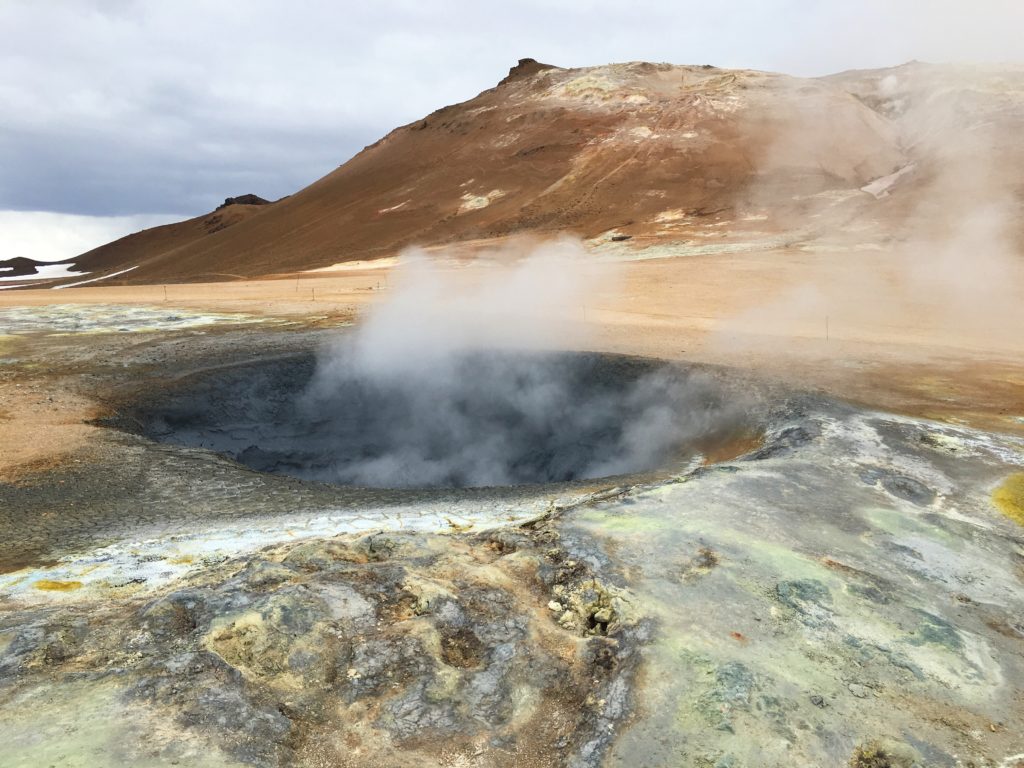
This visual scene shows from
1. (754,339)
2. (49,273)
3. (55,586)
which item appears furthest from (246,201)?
(55,586)

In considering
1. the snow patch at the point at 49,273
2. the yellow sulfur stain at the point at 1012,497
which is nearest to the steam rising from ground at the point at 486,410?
the yellow sulfur stain at the point at 1012,497

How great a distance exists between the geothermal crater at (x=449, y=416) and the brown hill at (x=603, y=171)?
17.7m

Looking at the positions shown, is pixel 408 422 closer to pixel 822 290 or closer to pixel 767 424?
pixel 767 424

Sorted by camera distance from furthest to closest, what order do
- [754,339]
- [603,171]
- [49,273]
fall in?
1. [49,273]
2. [603,171]
3. [754,339]

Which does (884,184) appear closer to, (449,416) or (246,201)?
(449,416)

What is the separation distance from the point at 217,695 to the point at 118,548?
199cm

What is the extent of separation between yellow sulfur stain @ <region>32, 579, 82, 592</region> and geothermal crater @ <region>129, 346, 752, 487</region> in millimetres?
3726

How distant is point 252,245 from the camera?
138 ft

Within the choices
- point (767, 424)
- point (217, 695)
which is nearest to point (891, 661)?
point (217, 695)

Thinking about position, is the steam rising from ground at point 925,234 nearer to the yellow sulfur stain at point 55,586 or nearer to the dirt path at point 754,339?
the dirt path at point 754,339

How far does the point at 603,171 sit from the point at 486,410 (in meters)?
28.3

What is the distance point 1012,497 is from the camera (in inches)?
192

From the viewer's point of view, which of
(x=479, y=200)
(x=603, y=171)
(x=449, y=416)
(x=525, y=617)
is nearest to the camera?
(x=525, y=617)

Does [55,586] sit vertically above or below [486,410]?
above
